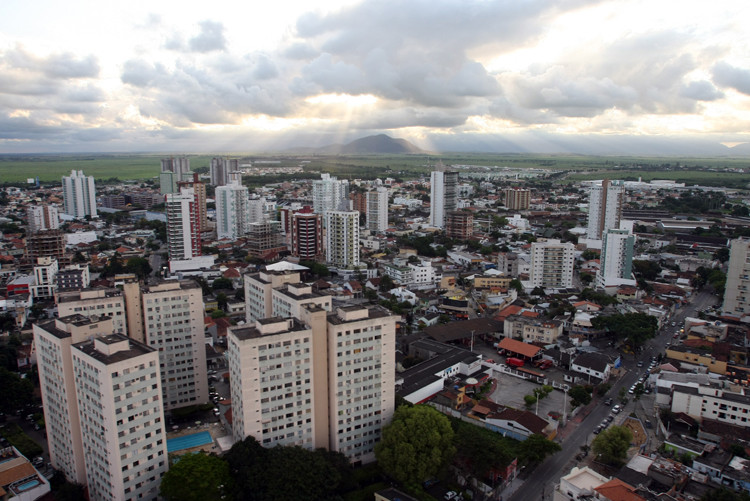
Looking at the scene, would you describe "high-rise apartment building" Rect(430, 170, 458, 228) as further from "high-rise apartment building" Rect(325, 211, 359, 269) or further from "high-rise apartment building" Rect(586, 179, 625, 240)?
"high-rise apartment building" Rect(325, 211, 359, 269)

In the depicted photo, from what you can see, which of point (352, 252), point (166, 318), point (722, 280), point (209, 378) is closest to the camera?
point (166, 318)

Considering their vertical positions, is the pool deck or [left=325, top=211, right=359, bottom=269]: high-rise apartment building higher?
[left=325, top=211, right=359, bottom=269]: high-rise apartment building

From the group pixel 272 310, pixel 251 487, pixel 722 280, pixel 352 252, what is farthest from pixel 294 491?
pixel 722 280

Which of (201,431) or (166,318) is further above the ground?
(166,318)

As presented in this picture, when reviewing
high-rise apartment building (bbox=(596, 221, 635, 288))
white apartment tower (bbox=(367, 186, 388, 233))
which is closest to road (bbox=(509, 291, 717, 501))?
high-rise apartment building (bbox=(596, 221, 635, 288))

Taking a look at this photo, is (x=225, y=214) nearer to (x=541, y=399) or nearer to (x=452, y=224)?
(x=452, y=224)
